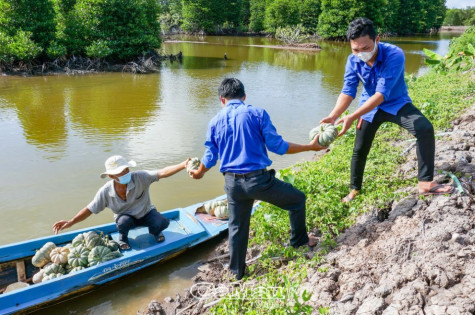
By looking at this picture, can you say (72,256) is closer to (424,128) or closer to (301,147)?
(301,147)

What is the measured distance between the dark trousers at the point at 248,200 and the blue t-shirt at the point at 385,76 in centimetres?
139

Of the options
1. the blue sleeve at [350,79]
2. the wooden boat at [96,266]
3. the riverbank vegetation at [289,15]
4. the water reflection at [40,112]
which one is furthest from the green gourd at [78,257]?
the riverbank vegetation at [289,15]

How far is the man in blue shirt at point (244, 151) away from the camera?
357cm

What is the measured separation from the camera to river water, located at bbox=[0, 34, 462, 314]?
18.2ft

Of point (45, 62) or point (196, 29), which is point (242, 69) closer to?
point (45, 62)

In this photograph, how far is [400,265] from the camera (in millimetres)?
3379

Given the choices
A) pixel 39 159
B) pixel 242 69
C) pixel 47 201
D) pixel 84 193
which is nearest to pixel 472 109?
pixel 84 193

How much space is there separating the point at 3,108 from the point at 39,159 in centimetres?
620

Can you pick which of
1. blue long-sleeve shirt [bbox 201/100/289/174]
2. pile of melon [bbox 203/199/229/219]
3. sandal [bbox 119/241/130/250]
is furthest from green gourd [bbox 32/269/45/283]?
blue long-sleeve shirt [bbox 201/100/289/174]

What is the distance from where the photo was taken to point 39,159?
30.3ft

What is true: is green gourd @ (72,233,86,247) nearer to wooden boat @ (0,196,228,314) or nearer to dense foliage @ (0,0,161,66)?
wooden boat @ (0,196,228,314)

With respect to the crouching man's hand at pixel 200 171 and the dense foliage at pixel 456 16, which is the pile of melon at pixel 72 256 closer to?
the crouching man's hand at pixel 200 171

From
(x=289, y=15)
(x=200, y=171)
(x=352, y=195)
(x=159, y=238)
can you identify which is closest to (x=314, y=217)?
(x=352, y=195)

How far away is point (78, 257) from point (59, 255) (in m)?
0.24
